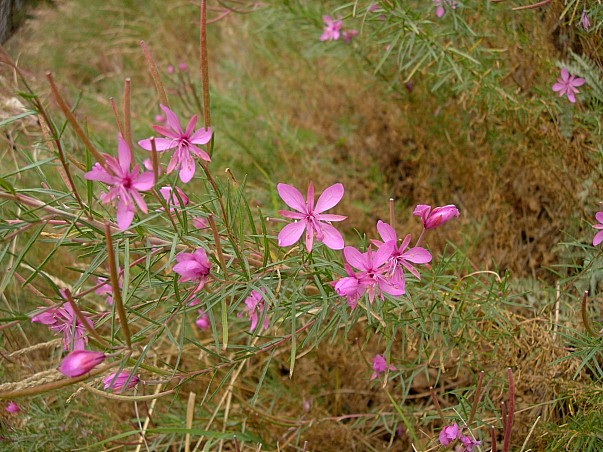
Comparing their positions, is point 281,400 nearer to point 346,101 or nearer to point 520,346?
point 520,346

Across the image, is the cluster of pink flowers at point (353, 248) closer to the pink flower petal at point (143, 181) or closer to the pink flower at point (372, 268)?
the pink flower at point (372, 268)

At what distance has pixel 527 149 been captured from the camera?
1550mm

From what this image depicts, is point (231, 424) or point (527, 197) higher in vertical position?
point (527, 197)

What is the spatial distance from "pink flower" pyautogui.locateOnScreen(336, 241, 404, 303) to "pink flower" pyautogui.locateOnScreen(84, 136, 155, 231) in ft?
0.93

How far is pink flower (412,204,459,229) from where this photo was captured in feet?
2.75

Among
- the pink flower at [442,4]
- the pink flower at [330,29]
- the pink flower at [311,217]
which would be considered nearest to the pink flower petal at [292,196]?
the pink flower at [311,217]

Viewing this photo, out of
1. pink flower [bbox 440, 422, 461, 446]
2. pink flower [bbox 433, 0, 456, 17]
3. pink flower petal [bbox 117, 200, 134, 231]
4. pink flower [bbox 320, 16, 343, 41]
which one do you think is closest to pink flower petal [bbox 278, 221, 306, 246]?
pink flower petal [bbox 117, 200, 134, 231]

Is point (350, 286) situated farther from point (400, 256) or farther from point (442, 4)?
point (442, 4)

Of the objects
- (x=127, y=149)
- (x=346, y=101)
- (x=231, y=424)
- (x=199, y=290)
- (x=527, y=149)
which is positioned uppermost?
(x=127, y=149)

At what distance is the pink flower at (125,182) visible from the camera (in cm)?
69

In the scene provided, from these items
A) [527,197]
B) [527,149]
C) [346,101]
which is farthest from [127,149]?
[346,101]

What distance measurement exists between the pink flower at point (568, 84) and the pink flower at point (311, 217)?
0.78 metres

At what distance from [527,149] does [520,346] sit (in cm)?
61

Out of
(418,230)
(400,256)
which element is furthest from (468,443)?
(418,230)
